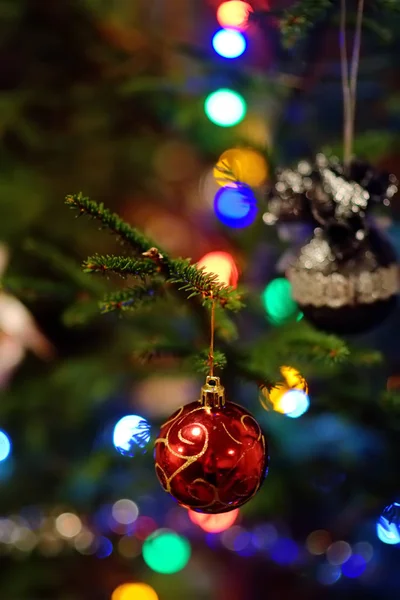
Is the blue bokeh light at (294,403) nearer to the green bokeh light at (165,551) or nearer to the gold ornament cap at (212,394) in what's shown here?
the gold ornament cap at (212,394)

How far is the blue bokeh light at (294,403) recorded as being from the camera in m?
0.68

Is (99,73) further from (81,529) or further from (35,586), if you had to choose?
(35,586)

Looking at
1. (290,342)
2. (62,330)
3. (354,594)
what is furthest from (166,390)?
(290,342)

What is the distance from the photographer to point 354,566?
0.96 meters

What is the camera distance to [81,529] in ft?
3.46

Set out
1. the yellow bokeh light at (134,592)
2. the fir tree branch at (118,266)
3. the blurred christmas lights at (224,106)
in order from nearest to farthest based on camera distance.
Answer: the fir tree branch at (118,266) → the blurred christmas lights at (224,106) → the yellow bokeh light at (134,592)

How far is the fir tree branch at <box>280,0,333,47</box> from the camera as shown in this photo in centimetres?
57

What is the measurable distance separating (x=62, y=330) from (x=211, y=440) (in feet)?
3.37

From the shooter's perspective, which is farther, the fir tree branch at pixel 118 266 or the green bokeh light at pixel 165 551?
the green bokeh light at pixel 165 551

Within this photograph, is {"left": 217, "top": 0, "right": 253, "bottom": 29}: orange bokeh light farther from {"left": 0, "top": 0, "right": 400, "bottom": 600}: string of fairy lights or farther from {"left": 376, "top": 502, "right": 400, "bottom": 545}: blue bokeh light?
{"left": 376, "top": 502, "right": 400, "bottom": 545}: blue bokeh light

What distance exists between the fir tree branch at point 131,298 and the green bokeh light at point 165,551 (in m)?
0.66

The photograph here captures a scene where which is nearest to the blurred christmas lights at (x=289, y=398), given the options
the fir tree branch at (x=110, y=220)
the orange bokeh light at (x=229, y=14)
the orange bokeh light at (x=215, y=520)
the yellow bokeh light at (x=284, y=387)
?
the yellow bokeh light at (x=284, y=387)

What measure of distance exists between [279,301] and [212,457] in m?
0.54

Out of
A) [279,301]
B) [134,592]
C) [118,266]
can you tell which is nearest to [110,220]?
[118,266]
